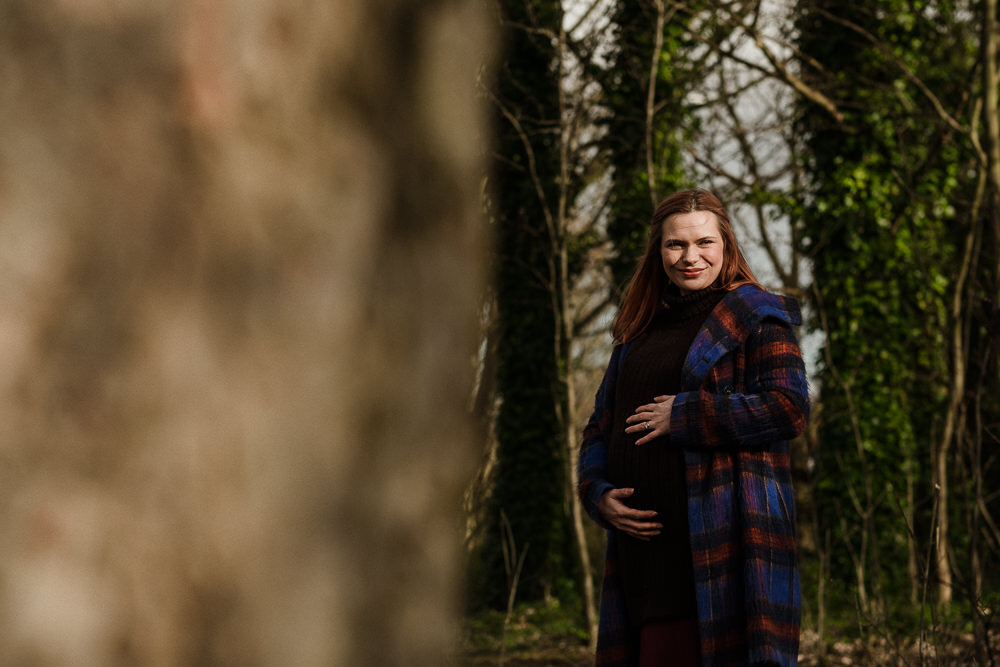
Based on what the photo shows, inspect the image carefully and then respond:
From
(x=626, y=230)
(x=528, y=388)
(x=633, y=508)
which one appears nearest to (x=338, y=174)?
(x=633, y=508)

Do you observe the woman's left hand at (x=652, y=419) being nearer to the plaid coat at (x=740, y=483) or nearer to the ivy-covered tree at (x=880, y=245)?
the plaid coat at (x=740, y=483)

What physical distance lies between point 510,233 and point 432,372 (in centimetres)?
970

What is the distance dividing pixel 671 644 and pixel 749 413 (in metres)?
0.59

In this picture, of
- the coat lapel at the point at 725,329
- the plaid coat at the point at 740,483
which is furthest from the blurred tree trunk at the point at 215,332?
the coat lapel at the point at 725,329

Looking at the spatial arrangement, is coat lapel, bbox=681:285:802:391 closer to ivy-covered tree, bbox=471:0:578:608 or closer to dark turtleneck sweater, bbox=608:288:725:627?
dark turtleneck sweater, bbox=608:288:725:627

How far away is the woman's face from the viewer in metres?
2.53

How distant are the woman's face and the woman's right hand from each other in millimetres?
583

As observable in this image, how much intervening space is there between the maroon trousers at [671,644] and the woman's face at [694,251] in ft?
2.83

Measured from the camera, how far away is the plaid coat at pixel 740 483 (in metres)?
2.20

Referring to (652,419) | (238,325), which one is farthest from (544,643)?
(238,325)

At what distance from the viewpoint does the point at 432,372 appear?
0.60 meters

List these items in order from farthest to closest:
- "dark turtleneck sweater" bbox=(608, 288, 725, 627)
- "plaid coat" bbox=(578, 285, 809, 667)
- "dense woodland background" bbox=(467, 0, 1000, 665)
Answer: "dense woodland background" bbox=(467, 0, 1000, 665) < "dark turtleneck sweater" bbox=(608, 288, 725, 627) < "plaid coat" bbox=(578, 285, 809, 667)

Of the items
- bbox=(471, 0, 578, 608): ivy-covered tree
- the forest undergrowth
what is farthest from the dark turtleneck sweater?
bbox=(471, 0, 578, 608): ivy-covered tree

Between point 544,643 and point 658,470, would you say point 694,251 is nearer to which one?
point 658,470
